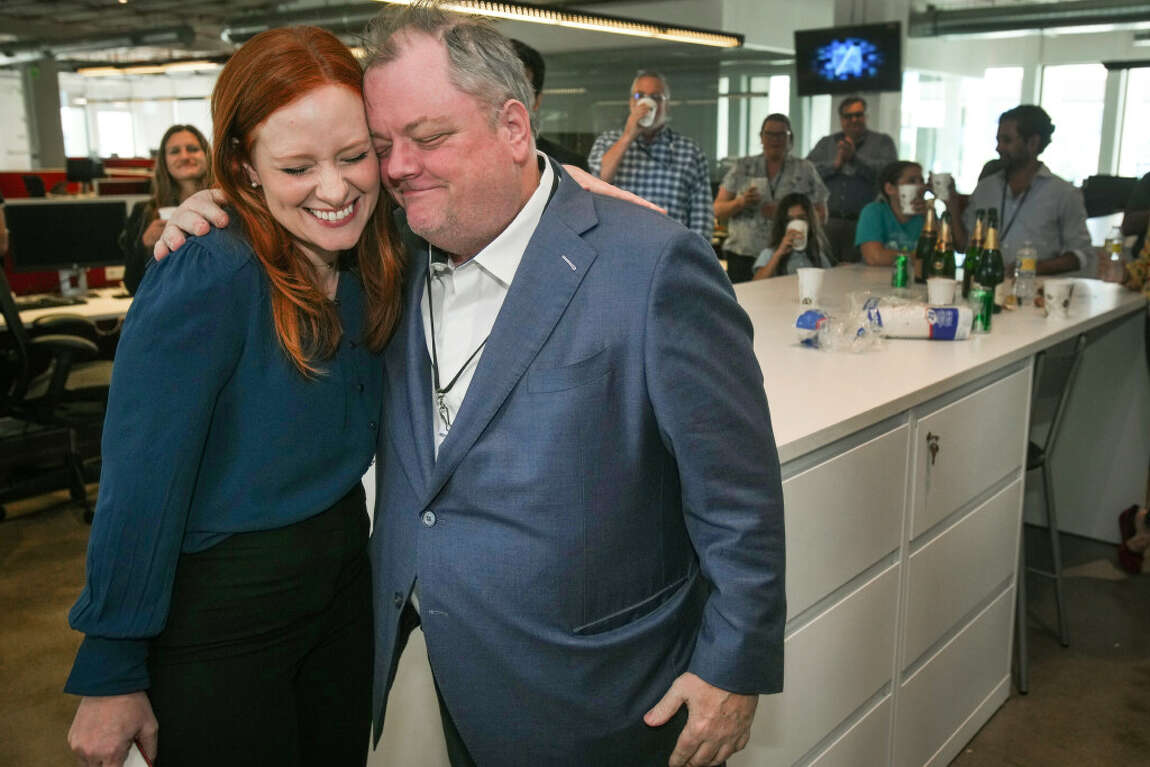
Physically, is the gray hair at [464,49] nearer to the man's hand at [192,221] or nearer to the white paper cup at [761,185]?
the man's hand at [192,221]

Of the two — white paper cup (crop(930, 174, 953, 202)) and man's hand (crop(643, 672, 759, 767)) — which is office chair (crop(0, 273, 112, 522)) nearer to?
white paper cup (crop(930, 174, 953, 202))

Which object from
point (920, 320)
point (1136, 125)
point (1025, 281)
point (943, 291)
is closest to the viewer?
point (920, 320)

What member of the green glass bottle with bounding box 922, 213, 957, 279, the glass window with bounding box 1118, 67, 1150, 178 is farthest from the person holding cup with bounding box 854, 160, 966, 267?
the glass window with bounding box 1118, 67, 1150, 178

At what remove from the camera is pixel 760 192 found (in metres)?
6.04

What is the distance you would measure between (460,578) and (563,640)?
0.48 ft

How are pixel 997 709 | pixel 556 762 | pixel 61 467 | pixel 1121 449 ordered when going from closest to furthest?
pixel 556 762
pixel 997 709
pixel 1121 449
pixel 61 467

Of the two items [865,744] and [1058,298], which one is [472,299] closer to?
[865,744]

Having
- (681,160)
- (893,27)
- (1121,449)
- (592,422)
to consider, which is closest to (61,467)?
(681,160)

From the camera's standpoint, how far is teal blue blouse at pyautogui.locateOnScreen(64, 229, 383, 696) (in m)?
1.09

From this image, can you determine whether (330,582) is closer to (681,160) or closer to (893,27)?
(681,160)

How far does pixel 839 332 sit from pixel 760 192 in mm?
3592

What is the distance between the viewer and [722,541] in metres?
1.21

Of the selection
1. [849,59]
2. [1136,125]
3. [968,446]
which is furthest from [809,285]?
[849,59]

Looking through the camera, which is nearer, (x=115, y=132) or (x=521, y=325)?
(x=521, y=325)
